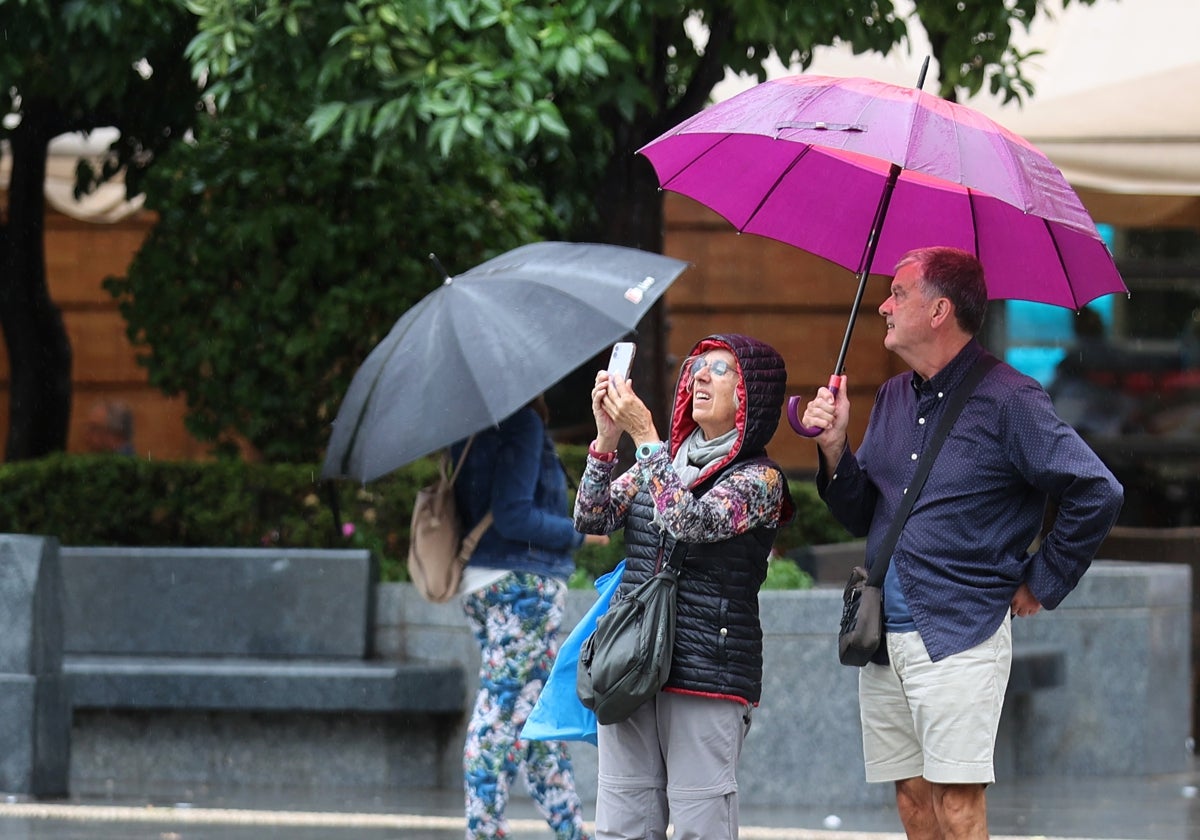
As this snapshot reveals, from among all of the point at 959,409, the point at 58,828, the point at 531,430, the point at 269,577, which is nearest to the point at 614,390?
the point at 959,409

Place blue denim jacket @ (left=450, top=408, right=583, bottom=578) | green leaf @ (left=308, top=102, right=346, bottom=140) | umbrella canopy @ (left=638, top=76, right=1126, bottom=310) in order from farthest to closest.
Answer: green leaf @ (left=308, top=102, right=346, bottom=140), blue denim jacket @ (left=450, top=408, right=583, bottom=578), umbrella canopy @ (left=638, top=76, right=1126, bottom=310)

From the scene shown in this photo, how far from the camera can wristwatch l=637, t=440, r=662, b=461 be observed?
4.48 m

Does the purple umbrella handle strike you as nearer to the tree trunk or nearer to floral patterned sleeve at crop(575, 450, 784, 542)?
floral patterned sleeve at crop(575, 450, 784, 542)

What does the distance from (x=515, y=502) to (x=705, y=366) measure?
1484 millimetres

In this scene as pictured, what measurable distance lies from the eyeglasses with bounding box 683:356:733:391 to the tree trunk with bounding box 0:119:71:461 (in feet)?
23.4

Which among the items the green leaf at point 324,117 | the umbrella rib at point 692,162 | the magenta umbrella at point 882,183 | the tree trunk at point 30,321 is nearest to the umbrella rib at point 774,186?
the magenta umbrella at point 882,183

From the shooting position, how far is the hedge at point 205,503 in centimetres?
920

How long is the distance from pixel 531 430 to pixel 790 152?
145cm

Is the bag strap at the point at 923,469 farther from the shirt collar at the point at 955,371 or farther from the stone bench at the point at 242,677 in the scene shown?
the stone bench at the point at 242,677

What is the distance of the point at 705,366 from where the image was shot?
4672mm

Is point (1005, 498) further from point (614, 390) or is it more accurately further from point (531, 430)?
point (531, 430)

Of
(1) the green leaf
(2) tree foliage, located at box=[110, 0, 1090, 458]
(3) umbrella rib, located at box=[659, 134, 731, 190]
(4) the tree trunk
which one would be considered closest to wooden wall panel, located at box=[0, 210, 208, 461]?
(4) the tree trunk

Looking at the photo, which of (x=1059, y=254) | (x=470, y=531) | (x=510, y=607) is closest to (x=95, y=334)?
(x=470, y=531)

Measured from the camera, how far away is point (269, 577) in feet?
27.7
